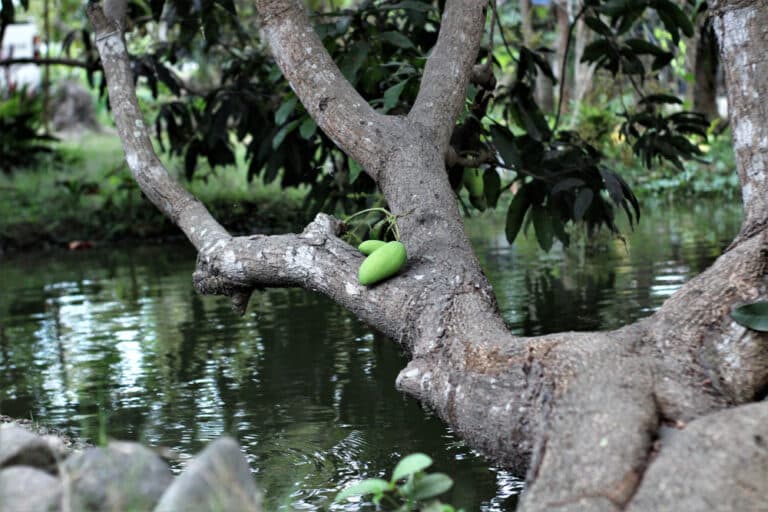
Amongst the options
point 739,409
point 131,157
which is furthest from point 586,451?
point 131,157

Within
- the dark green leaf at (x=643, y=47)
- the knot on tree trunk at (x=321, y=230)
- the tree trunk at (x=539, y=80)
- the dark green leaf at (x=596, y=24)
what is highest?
the tree trunk at (x=539, y=80)

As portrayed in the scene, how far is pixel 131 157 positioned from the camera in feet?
14.0

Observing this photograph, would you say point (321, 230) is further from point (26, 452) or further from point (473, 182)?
point (473, 182)

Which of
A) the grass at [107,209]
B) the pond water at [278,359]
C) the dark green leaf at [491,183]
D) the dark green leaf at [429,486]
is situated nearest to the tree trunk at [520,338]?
the dark green leaf at [429,486]

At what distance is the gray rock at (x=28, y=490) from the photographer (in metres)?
2.07

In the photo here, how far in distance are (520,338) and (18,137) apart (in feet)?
44.9

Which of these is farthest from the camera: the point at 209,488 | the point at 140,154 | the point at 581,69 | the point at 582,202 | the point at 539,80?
the point at 581,69

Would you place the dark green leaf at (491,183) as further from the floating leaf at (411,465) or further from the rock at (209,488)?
the rock at (209,488)

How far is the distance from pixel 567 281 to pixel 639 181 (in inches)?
272

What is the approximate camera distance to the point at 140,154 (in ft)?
13.9

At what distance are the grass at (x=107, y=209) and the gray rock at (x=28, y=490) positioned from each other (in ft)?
32.8

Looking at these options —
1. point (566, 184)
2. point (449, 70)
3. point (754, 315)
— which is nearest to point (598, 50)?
point (566, 184)

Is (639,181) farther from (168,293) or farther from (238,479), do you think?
(238,479)

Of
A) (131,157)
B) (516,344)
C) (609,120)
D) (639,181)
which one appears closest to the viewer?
(516,344)
